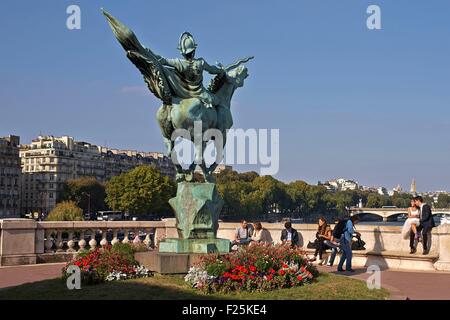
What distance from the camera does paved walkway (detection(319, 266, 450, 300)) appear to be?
11914 mm

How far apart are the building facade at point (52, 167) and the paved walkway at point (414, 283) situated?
12613 cm

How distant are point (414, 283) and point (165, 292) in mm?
6263

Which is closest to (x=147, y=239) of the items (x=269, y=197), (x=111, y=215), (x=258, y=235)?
(x=258, y=235)

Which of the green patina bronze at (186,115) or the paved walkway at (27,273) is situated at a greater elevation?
the green patina bronze at (186,115)

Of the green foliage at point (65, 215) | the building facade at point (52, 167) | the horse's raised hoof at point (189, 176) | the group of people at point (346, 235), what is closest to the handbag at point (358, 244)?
the group of people at point (346, 235)

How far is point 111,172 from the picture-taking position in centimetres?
16400

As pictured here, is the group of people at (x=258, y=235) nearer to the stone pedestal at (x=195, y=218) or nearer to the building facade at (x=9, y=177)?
the stone pedestal at (x=195, y=218)

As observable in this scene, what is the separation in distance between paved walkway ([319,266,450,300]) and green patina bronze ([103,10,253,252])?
13.0ft

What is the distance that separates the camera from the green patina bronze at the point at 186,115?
13.7 m

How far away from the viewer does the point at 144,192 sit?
9400 centimetres

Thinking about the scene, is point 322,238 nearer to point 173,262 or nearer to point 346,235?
point 346,235

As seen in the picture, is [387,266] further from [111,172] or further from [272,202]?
[111,172]

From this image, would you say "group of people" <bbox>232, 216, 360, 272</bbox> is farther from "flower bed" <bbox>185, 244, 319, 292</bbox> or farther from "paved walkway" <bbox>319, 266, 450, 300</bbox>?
"flower bed" <bbox>185, 244, 319, 292</bbox>

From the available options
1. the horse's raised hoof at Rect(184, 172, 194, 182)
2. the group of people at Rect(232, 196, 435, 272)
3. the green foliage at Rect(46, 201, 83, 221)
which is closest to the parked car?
the green foliage at Rect(46, 201, 83, 221)
